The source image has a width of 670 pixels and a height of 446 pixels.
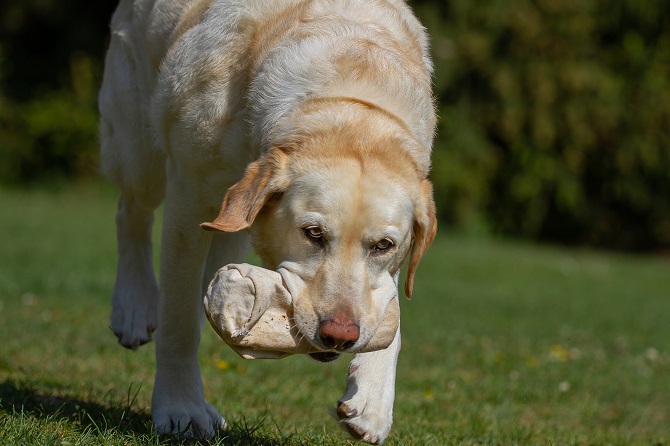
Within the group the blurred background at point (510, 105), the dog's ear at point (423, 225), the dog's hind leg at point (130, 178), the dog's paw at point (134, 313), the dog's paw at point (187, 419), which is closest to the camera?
the dog's ear at point (423, 225)

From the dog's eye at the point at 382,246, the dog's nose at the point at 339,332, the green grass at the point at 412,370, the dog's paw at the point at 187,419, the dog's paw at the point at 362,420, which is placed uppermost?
the dog's eye at the point at 382,246

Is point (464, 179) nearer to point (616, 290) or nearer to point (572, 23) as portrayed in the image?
point (572, 23)

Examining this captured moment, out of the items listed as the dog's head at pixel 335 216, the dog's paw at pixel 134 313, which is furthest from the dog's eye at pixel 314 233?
the dog's paw at pixel 134 313

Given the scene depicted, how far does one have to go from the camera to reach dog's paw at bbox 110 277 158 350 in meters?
5.03

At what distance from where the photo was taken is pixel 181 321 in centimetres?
429

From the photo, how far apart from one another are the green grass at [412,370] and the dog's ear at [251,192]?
85 centimetres

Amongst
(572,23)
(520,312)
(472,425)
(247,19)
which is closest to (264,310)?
(247,19)

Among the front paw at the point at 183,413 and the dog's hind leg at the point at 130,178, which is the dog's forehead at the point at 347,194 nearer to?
the front paw at the point at 183,413

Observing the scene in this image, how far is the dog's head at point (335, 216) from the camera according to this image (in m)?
3.30

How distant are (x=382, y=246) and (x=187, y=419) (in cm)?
128

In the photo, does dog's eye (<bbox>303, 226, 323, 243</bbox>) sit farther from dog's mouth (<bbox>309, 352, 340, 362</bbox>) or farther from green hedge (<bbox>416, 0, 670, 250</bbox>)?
green hedge (<bbox>416, 0, 670, 250</bbox>)

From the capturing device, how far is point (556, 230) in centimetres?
2244

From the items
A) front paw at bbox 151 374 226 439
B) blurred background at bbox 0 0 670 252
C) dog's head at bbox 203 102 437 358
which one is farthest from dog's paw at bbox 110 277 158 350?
blurred background at bbox 0 0 670 252

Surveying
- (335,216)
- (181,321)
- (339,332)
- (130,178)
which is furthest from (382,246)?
(130,178)
